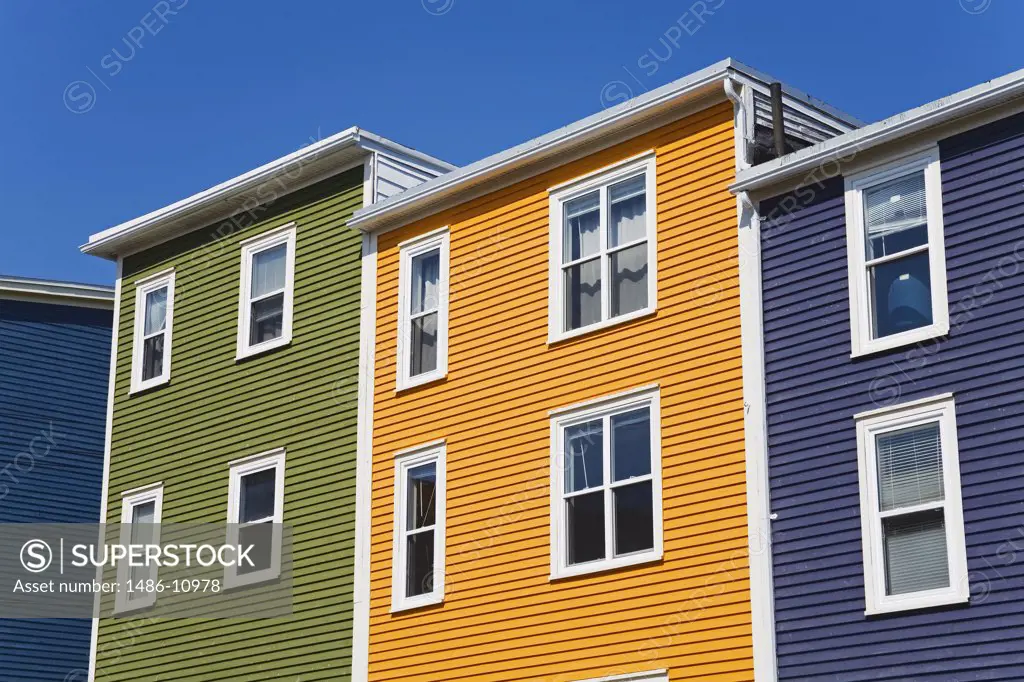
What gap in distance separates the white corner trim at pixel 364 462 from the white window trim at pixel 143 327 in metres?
4.94

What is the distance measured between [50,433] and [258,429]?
366 inches

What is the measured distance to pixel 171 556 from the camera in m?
26.3

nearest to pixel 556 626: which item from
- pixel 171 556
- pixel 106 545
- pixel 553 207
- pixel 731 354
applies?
pixel 731 354

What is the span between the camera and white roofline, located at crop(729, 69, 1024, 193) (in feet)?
55.9

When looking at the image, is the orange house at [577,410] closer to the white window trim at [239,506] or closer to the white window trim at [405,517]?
the white window trim at [405,517]

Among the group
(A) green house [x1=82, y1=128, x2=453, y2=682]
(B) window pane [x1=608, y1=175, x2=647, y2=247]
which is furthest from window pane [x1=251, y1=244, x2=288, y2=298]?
(B) window pane [x1=608, y1=175, x2=647, y2=247]

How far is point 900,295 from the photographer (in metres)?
17.9

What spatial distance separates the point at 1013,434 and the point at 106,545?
17178mm

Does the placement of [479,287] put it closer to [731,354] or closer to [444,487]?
[444,487]

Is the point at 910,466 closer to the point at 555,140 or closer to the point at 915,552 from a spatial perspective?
the point at 915,552

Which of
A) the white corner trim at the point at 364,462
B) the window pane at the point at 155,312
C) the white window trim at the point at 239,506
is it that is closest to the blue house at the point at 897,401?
the white corner trim at the point at 364,462

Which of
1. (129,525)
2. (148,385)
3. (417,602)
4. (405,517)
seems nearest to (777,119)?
(405,517)

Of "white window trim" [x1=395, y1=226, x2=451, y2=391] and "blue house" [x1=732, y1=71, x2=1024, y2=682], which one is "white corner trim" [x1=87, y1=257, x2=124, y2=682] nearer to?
"white window trim" [x1=395, y1=226, x2=451, y2=391]

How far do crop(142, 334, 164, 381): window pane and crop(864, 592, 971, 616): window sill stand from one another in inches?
600
